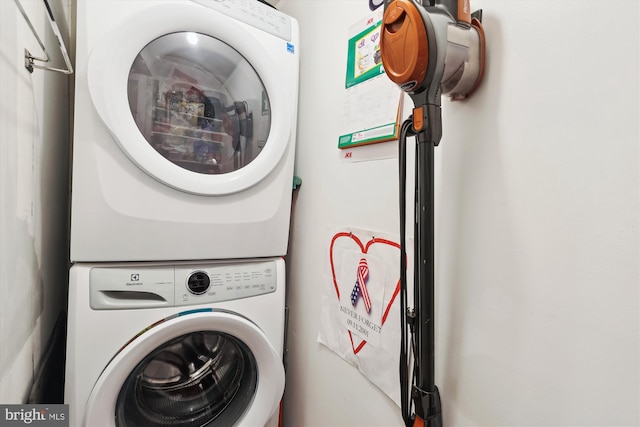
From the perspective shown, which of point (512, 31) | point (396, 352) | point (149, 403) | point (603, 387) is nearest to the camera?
point (603, 387)

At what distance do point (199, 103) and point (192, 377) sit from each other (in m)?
0.89

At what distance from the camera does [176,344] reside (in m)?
1.06

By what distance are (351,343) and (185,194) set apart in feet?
2.01

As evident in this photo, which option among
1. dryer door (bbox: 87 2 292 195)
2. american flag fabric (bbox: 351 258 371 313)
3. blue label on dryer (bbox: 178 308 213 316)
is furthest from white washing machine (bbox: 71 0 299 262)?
american flag fabric (bbox: 351 258 371 313)

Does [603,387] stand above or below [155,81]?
below

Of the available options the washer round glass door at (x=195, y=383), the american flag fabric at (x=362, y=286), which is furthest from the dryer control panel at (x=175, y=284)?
the american flag fabric at (x=362, y=286)

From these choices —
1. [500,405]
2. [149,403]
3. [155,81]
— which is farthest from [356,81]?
[149,403]

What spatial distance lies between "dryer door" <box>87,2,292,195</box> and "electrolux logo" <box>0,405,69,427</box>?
555mm

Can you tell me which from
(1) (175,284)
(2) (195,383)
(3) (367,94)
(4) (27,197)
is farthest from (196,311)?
(3) (367,94)

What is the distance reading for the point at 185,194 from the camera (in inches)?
34.2

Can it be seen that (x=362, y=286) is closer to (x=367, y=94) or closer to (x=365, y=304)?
(x=365, y=304)

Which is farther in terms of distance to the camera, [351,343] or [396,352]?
[351,343]

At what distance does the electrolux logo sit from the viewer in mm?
621

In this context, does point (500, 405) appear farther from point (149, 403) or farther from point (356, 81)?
point (149, 403)
